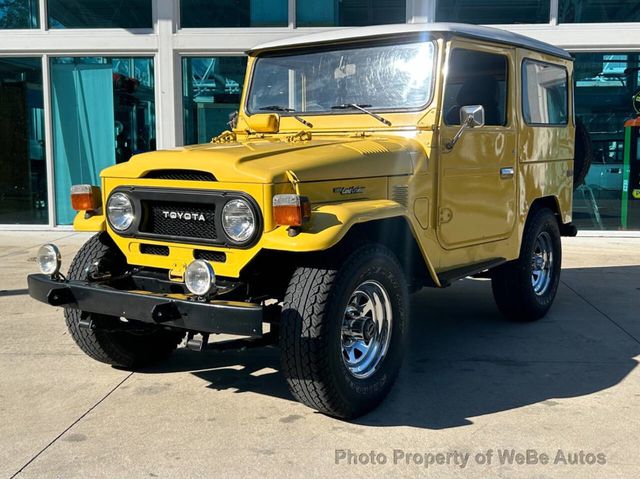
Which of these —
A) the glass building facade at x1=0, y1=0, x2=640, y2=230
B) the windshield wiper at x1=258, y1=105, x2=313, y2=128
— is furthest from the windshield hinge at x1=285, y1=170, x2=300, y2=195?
the glass building facade at x1=0, y1=0, x2=640, y2=230

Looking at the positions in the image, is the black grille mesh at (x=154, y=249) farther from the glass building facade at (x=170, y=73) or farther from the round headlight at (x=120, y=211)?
the glass building facade at (x=170, y=73)

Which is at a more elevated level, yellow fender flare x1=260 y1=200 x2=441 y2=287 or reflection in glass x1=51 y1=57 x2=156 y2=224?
reflection in glass x1=51 y1=57 x2=156 y2=224

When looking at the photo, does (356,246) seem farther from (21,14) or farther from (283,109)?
(21,14)

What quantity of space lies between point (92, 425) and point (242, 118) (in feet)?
8.15

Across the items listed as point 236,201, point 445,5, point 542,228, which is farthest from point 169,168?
point 445,5

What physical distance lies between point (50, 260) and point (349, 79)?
2.20 meters

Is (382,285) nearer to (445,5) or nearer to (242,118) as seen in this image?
(242,118)

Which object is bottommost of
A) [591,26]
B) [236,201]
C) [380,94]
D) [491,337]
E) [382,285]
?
[491,337]

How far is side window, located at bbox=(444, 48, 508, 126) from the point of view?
178 inches

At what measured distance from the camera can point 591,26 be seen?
32.9 feet

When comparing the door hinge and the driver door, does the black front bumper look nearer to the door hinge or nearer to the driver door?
the door hinge

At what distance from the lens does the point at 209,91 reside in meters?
10.6

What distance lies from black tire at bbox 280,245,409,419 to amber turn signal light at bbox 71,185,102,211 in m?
1.45

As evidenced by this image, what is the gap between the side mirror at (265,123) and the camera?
4.68 meters
